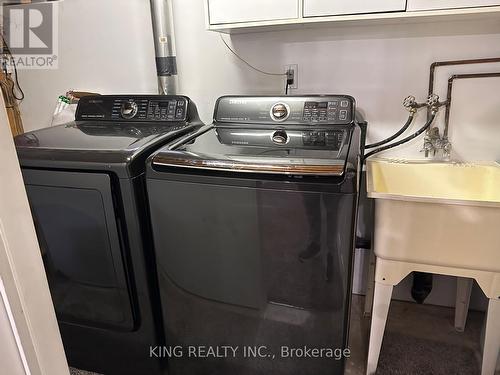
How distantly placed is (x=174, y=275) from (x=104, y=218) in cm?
32

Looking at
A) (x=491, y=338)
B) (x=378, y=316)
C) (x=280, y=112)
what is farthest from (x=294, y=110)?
(x=491, y=338)

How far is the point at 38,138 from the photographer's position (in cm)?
146

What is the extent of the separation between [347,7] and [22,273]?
4.28 feet

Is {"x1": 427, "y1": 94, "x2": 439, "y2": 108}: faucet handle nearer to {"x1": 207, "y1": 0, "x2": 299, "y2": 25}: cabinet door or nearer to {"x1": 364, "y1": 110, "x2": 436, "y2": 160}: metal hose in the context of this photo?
{"x1": 364, "y1": 110, "x2": 436, "y2": 160}: metal hose

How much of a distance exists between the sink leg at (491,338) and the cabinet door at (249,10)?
4.28 ft

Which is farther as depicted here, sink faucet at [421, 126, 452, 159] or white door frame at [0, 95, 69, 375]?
sink faucet at [421, 126, 452, 159]

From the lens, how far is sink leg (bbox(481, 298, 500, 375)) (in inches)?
53.2

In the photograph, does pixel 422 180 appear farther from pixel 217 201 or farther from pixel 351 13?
pixel 217 201

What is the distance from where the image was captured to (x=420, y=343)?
1.73 m

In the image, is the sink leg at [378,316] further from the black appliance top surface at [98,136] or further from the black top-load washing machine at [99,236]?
the black appliance top surface at [98,136]

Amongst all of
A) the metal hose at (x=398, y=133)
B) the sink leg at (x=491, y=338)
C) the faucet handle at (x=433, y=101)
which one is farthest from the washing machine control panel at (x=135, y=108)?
the sink leg at (x=491, y=338)

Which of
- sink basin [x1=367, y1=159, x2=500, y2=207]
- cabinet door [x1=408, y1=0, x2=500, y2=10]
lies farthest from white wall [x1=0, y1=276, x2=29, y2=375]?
cabinet door [x1=408, y1=0, x2=500, y2=10]

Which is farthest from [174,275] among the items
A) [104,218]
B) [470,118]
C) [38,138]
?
[470,118]

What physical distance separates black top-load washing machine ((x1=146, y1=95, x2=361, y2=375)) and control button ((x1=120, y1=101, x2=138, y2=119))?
44 centimetres
